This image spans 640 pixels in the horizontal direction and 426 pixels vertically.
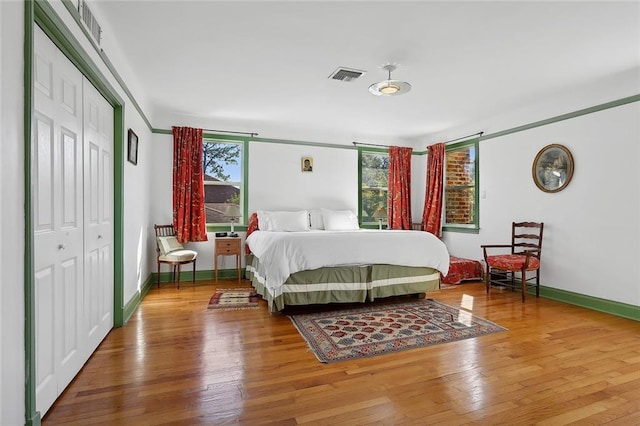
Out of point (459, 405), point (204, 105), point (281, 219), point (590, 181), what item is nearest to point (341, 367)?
point (459, 405)

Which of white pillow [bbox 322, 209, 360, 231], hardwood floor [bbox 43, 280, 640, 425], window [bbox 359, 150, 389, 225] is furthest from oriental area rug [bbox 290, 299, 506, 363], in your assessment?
window [bbox 359, 150, 389, 225]

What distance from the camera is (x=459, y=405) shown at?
1.85m

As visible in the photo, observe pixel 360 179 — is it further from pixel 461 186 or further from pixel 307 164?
pixel 461 186

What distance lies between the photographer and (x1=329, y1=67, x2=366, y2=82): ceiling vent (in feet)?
11.2

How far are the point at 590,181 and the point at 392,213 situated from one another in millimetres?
3051

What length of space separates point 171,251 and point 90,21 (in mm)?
3073

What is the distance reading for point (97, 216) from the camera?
2.56 metres

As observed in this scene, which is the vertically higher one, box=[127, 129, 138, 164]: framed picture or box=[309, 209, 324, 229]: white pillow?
box=[127, 129, 138, 164]: framed picture

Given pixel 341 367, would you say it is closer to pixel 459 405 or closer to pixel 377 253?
pixel 459 405

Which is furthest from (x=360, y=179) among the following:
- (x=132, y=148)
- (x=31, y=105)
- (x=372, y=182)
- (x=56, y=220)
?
(x=31, y=105)

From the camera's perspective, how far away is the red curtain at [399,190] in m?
6.30

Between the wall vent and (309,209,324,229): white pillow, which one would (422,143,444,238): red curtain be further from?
the wall vent

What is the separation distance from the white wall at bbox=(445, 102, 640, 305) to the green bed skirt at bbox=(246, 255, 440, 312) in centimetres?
159

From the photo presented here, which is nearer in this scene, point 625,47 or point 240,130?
point 625,47
